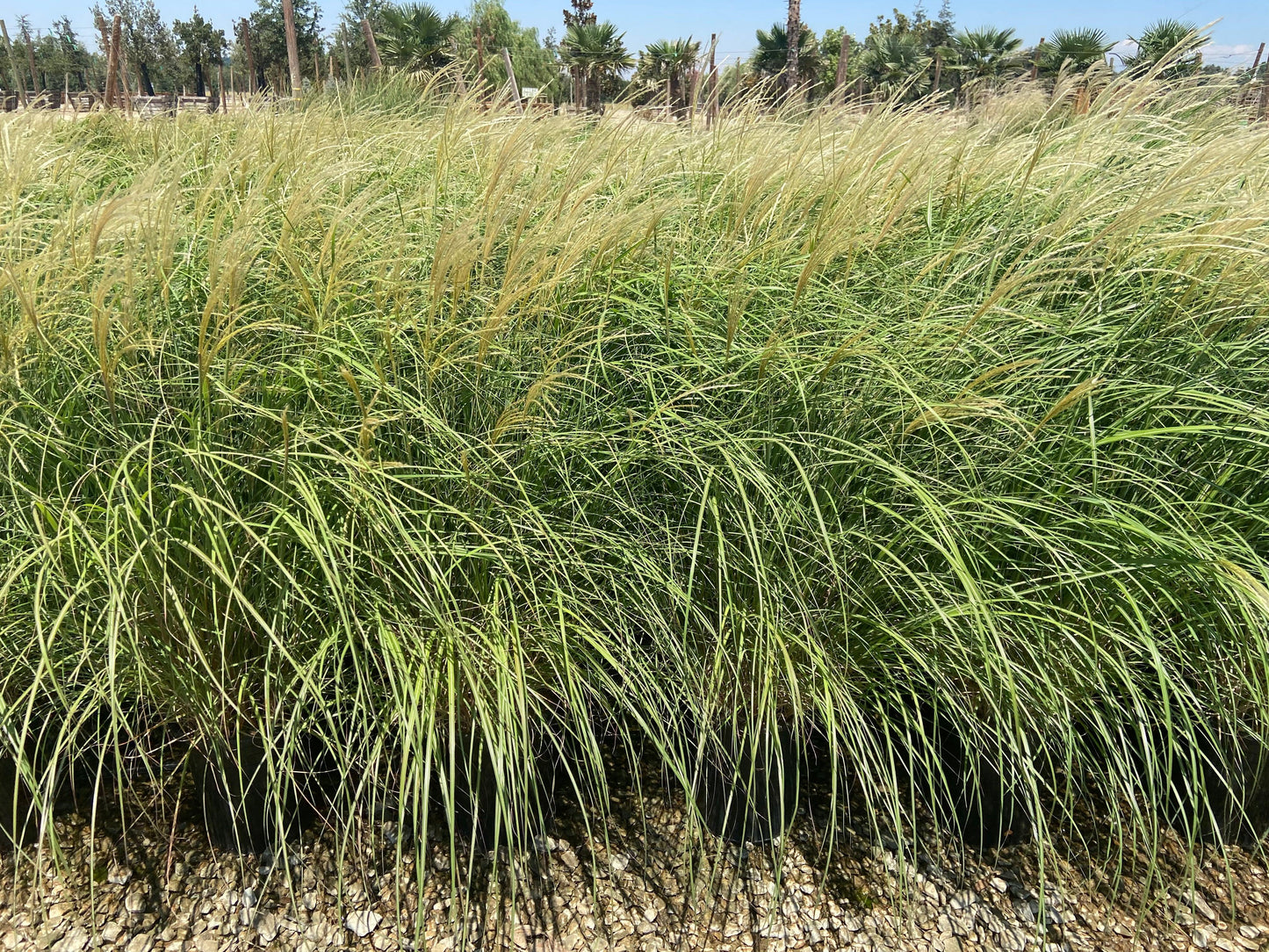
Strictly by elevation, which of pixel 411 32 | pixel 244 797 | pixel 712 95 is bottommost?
pixel 244 797

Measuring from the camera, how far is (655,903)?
5.23ft

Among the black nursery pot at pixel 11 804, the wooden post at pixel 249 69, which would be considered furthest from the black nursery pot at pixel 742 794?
the wooden post at pixel 249 69

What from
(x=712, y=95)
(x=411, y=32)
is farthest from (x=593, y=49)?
(x=712, y=95)

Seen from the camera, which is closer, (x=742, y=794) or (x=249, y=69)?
(x=742, y=794)

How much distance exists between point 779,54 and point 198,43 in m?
32.7

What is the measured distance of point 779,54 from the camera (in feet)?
108

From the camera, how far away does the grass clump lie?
53.8 inches

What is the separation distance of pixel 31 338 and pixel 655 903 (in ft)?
5.40

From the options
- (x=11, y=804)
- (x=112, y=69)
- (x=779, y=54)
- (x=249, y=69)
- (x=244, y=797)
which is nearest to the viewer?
(x=244, y=797)

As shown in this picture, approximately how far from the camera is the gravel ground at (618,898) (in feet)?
4.88

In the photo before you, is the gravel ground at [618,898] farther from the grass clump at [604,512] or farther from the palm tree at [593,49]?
the palm tree at [593,49]

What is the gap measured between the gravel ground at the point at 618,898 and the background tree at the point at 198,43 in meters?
51.7

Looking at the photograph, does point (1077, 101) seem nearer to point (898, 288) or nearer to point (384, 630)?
point (898, 288)

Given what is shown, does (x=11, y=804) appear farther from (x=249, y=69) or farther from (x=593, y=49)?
(x=593, y=49)
